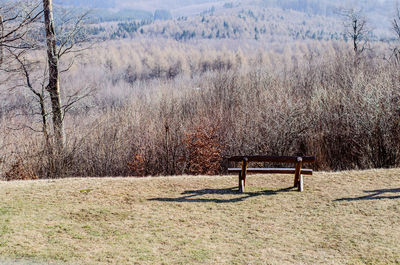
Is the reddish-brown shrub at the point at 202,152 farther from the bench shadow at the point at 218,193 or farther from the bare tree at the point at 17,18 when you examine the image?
the bench shadow at the point at 218,193

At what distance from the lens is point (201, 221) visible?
7.95 m

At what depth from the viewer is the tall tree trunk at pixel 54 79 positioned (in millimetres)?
15656

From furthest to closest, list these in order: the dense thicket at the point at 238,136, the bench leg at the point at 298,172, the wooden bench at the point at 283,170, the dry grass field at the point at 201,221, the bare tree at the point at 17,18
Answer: the dense thicket at the point at 238,136
the bare tree at the point at 17,18
the wooden bench at the point at 283,170
the bench leg at the point at 298,172
the dry grass field at the point at 201,221

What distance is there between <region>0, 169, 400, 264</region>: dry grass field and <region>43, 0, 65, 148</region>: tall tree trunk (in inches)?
231

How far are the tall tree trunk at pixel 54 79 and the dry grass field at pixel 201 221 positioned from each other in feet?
19.2

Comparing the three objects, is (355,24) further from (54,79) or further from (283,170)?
(283,170)

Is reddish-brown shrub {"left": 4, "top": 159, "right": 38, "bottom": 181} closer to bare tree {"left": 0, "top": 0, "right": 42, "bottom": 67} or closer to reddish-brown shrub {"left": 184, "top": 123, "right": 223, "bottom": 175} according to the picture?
bare tree {"left": 0, "top": 0, "right": 42, "bottom": 67}

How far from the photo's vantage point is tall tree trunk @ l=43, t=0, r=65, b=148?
51.4ft

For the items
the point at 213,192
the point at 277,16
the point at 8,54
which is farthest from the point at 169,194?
the point at 277,16

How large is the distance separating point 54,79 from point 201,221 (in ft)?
35.3

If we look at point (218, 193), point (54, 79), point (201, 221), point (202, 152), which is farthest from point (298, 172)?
point (202, 152)

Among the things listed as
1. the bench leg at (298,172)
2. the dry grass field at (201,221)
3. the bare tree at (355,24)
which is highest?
the bare tree at (355,24)

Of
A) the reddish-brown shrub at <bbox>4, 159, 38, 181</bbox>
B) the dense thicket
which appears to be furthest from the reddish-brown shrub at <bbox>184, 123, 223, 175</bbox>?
the reddish-brown shrub at <bbox>4, 159, 38, 181</bbox>

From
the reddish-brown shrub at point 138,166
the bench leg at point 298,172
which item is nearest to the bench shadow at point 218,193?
the bench leg at point 298,172
